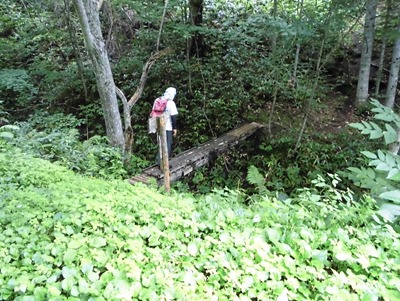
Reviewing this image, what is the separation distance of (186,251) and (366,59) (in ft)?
28.6

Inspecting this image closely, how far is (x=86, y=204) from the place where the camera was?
2633 mm

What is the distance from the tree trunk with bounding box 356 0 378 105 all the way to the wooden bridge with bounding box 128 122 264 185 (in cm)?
316

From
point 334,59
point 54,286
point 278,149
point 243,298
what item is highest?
point 334,59

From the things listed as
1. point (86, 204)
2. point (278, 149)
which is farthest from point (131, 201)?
point (278, 149)

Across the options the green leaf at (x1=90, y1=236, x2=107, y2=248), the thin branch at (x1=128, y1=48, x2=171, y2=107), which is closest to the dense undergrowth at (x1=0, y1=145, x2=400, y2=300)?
the green leaf at (x1=90, y1=236, x2=107, y2=248)

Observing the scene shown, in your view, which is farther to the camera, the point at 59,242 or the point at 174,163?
the point at 174,163

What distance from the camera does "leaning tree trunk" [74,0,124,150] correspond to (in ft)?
21.3

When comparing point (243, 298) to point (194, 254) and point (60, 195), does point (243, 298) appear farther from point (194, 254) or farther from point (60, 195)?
point (60, 195)

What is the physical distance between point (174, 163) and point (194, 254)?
4664 millimetres

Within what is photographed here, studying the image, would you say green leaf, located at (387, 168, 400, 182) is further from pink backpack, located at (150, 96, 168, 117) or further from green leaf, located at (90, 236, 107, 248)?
pink backpack, located at (150, 96, 168, 117)

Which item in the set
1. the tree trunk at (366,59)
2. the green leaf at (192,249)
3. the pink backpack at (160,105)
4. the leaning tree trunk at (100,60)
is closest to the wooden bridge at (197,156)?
the pink backpack at (160,105)

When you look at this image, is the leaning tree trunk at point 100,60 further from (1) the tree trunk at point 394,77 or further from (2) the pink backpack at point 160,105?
(1) the tree trunk at point 394,77

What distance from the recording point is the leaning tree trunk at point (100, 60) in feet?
21.3

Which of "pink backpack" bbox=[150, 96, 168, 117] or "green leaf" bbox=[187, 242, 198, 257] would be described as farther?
"pink backpack" bbox=[150, 96, 168, 117]
